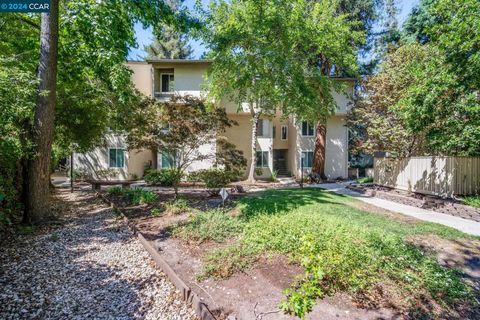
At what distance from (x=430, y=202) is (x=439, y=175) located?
155cm

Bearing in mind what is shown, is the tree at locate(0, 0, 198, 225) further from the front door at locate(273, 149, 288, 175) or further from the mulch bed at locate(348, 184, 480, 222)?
the front door at locate(273, 149, 288, 175)

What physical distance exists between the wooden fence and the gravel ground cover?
39.9 ft

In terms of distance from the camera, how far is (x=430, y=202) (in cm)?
1079

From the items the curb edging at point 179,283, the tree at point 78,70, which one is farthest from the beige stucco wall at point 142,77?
the curb edging at point 179,283

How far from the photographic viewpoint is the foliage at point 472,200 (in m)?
9.50

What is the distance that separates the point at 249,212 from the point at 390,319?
5.11 m

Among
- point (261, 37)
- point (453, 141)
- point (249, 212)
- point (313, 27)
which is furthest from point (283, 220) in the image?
point (313, 27)

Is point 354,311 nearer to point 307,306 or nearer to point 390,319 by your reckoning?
point 390,319

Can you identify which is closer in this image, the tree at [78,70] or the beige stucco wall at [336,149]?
the tree at [78,70]

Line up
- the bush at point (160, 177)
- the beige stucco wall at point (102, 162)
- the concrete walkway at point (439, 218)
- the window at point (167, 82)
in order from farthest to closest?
the window at point (167, 82)
the beige stucco wall at point (102, 162)
the bush at point (160, 177)
the concrete walkway at point (439, 218)

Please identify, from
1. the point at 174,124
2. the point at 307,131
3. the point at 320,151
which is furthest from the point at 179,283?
the point at 307,131

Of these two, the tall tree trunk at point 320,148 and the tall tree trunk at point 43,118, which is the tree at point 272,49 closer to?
the tall tree trunk at point 320,148

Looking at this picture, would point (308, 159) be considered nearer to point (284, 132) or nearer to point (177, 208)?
point (284, 132)

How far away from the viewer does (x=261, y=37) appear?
13914 mm
